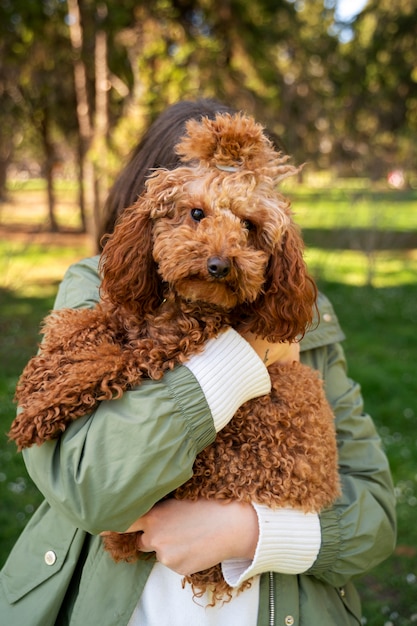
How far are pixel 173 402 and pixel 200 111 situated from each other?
110 cm

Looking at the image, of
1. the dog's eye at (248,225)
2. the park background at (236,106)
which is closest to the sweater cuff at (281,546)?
the dog's eye at (248,225)

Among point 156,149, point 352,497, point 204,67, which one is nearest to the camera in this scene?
point 352,497

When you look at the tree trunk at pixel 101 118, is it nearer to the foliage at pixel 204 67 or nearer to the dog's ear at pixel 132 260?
the foliage at pixel 204 67

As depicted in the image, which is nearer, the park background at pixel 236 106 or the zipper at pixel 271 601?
the zipper at pixel 271 601

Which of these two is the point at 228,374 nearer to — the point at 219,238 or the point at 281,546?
the point at 219,238

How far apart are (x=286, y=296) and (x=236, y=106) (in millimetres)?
9845

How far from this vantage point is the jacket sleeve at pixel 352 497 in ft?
6.53

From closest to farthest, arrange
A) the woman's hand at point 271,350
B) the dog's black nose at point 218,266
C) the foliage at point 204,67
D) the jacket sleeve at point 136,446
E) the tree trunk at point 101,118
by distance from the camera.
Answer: the jacket sleeve at point 136,446, the dog's black nose at point 218,266, the woman's hand at point 271,350, the foliage at point 204,67, the tree trunk at point 101,118

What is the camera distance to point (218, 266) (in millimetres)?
1737

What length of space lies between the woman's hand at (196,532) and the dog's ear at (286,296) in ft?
1.76

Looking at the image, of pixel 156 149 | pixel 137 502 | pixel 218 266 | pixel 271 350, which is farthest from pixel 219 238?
pixel 137 502

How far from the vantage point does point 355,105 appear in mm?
14867

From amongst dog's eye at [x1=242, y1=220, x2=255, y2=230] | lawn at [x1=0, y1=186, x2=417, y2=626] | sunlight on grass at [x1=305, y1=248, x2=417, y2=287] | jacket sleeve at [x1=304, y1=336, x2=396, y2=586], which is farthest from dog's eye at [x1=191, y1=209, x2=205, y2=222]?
sunlight on grass at [x1=305, y1=248, x2=417, y2=287]

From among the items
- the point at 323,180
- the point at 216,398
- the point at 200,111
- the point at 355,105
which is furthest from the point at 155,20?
the point at 216,398
